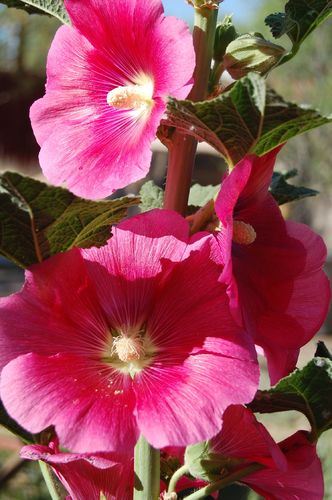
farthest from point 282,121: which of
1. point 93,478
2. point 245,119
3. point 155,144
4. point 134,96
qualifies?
point 155,144

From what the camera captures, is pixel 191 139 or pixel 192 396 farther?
pixel 191 139

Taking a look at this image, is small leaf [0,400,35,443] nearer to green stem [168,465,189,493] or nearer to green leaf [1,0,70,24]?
green stem [168,465,189,493]

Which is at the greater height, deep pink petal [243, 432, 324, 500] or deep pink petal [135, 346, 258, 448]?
deep pink petal [135, 346, 258, 448]

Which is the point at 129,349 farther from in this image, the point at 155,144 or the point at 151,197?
the point at 155,144

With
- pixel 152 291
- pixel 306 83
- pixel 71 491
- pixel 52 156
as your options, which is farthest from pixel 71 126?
pixel 306 83

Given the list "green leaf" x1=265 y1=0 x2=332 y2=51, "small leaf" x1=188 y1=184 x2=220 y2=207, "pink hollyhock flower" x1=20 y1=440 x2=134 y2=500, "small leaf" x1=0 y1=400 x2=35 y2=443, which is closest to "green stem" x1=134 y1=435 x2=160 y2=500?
"pink hollyhock flower" x1=20 y1=440 x2=134 y2=500

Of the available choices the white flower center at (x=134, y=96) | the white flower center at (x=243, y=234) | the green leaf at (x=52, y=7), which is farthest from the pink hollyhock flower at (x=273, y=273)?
the green leaf at (x=52, y=7)

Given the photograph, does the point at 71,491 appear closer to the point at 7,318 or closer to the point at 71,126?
the point at 7,318
